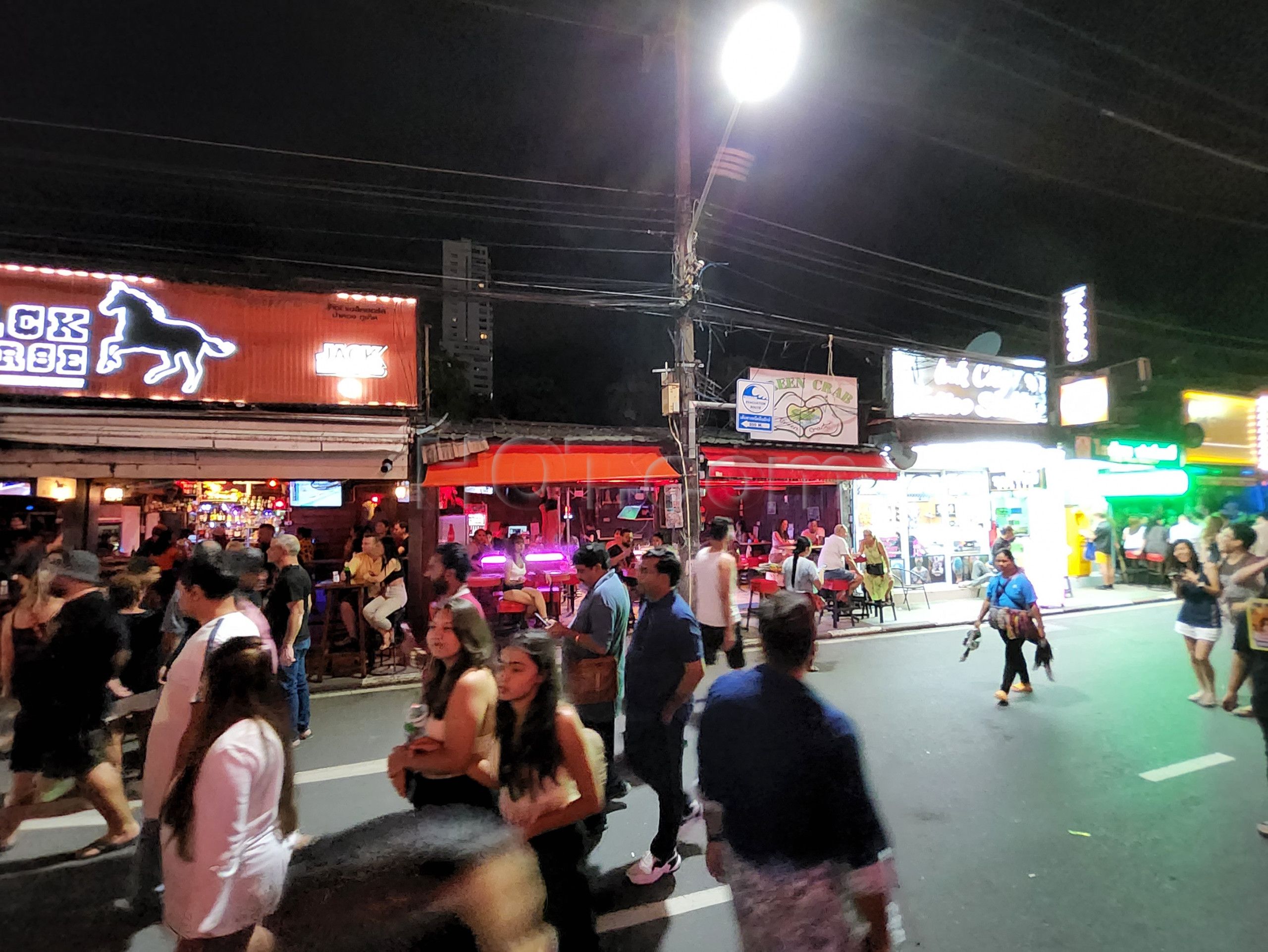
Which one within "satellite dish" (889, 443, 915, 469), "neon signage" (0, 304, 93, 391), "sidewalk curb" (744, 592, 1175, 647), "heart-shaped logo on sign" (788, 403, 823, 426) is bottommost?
→ "sidewalk curb" (744, 592, 1175, 647)

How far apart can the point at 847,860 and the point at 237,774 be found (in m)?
1.96

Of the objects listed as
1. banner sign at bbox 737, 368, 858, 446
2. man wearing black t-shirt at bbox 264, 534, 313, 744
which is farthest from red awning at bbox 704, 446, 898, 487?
man wearing black t-shirt at bbox 264, 534, 313, 744

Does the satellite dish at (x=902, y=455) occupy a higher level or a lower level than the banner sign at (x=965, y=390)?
lower

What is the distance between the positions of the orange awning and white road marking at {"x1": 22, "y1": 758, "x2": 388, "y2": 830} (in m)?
5.87

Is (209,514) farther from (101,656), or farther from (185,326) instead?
(101,656)

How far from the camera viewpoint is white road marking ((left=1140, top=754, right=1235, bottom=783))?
5277 mm

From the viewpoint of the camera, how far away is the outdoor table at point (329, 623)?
8.70 meters

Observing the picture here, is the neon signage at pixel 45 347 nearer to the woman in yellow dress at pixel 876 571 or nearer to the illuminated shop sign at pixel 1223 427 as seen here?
the woman in yellow dress at pixel 876 571

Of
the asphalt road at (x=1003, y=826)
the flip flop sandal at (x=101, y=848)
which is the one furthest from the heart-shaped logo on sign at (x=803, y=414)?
Answer: the flip flop sandal at (x=101, y=848)

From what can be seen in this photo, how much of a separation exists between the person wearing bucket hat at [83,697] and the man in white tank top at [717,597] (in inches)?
177

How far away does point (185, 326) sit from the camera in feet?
34.0

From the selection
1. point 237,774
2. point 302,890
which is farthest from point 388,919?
point 237,774

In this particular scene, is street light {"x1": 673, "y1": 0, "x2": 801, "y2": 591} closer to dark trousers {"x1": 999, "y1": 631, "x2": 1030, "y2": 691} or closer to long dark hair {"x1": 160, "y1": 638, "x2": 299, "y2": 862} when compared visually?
dark trousers {"x1": 999, "y1": 631, "x2": 1030, "y2": 691}

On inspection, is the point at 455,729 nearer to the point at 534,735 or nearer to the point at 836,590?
the point at 534,735
